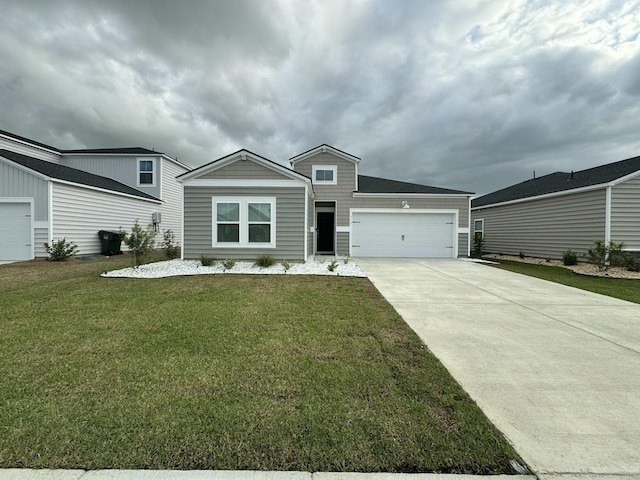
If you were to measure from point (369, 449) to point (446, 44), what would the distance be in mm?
15118

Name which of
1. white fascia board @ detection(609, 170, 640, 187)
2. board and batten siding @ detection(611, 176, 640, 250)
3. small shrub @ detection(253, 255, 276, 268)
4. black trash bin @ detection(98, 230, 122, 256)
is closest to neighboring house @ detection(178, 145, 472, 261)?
small shrub @ detection(253, 255, 276, 268)

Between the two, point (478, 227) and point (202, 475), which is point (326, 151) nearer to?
point (478, 227)

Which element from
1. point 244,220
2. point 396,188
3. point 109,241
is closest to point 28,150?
point 109,241

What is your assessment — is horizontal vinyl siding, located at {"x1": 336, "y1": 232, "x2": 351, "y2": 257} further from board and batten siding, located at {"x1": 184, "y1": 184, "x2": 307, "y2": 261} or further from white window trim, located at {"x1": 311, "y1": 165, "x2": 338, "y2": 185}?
board and batten siding, located at {"x1": 184, "y1": 184, "x2": 307, "y2": 261}

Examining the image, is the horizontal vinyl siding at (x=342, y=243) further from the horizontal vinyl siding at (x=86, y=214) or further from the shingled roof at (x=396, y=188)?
the horizontal vinyl siding at (x=86, y=214)

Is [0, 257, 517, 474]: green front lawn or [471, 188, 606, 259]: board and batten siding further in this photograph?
[471, 188, 606, 259]: board and batten siding

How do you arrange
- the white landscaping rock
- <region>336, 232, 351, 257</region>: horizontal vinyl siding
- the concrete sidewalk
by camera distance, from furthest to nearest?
<region>336, 232, 351, 257</region>: horizontal vinyl siding
the white landscaping rock
the concrete sidewalk

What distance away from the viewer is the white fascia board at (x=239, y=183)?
10016 mm

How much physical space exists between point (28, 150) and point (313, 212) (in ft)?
56.0

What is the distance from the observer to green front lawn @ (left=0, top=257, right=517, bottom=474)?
169cm

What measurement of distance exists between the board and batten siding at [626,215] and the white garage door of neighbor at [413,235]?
568 cm

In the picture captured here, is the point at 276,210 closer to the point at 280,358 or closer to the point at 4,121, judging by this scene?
the point at 280,358

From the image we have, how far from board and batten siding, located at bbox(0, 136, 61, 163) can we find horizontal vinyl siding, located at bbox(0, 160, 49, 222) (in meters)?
5.92

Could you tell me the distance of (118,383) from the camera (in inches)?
97.3
